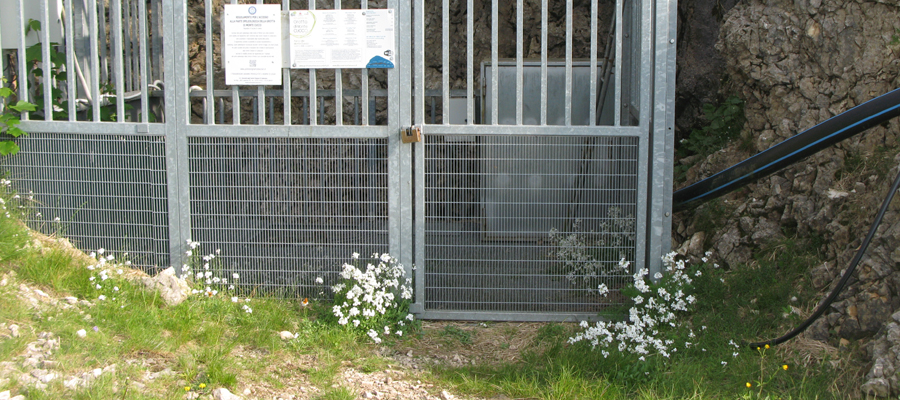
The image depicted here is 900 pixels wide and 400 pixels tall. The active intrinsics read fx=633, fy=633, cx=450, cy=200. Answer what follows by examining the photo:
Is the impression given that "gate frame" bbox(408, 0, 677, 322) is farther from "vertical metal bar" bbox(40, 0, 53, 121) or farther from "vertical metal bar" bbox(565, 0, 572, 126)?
"vertical metal bar" bbox(40, 0, 53, 121)

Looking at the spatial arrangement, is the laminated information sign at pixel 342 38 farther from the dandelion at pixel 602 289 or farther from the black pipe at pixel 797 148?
the black pipe at pixel 797 148

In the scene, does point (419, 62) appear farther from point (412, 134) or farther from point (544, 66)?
point (544, 66)

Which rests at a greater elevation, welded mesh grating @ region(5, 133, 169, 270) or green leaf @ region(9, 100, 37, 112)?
green leaf @ region(9, 100, 37, 112)

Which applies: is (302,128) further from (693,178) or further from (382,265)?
(693,178)

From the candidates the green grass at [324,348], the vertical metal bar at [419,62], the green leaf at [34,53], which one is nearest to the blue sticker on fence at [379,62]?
the vertical metal bar at [419,62]

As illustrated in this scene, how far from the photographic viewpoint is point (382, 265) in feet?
14.2

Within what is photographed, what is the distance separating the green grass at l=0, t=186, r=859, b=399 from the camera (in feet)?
11.0

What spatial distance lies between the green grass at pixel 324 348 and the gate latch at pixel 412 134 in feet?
4.35

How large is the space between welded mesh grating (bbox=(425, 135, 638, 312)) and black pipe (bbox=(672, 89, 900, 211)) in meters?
0.65

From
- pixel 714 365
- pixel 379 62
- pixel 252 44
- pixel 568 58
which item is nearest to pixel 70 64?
pixel 252 44

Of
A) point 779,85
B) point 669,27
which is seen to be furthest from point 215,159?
point 779,85

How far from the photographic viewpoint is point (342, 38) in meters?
4.33

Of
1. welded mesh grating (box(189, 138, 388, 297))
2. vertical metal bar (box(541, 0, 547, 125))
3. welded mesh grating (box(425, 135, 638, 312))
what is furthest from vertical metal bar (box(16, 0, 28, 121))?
vertical metal bar (box(541, 0, 547, 125))

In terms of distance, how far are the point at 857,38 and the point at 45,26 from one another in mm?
5756
